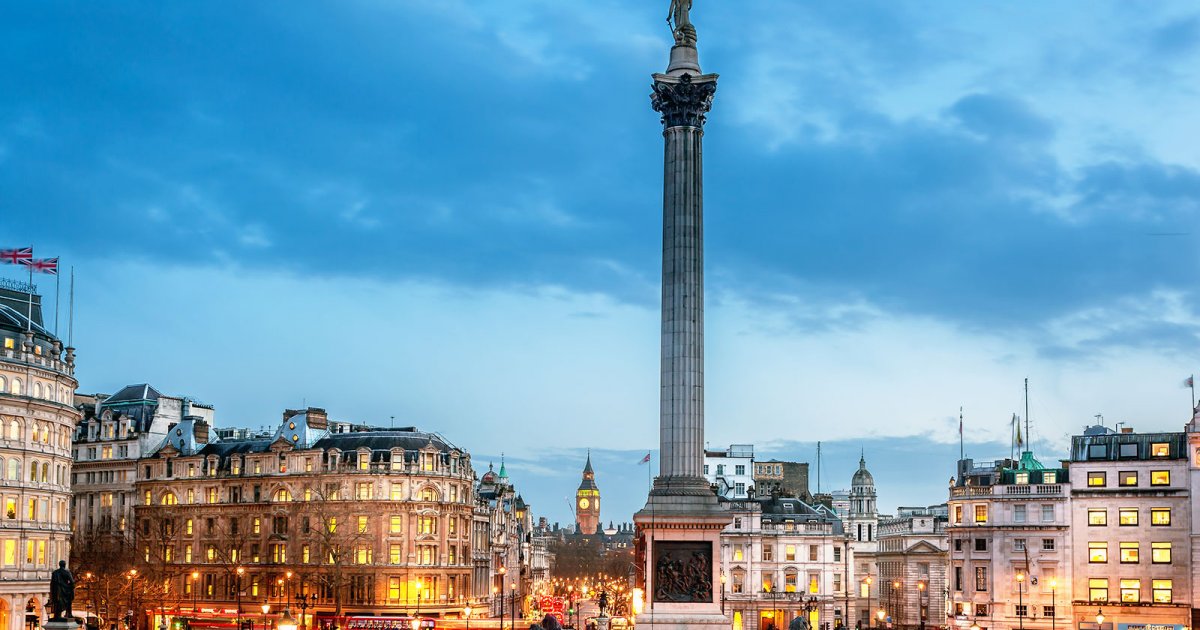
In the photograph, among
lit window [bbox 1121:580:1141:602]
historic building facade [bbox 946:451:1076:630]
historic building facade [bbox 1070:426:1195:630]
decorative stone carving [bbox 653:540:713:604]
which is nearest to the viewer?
decorative stone carving [bbox 653:540:713:604]

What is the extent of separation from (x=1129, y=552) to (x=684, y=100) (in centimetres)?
5122

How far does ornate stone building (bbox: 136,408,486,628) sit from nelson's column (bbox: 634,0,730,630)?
194ft

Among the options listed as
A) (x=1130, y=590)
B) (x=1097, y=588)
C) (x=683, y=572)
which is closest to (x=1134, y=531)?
(x=1130, y=590)

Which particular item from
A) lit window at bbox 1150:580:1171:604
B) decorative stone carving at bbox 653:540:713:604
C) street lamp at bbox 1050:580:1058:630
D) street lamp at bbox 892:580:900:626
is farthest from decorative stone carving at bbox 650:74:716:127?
street lamp at bbox 892:580:900:626

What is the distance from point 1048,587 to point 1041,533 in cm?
374

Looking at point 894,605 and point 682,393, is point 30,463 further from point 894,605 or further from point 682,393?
point 894,605

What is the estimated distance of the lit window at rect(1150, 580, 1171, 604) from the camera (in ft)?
300

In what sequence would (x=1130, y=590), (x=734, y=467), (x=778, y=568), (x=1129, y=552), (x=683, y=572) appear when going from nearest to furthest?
1. (x=683, y=572)
2. (x=1130, y=590)
3. (x=1129, y=552)
4. (x=778, y=568)
5. (x=734, y=467)

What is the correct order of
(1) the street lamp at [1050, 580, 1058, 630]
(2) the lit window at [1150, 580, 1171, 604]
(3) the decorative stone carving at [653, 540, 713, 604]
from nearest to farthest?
(3) the decorative stone carving at [653, 540, 713, 604] < (2) the lit window at [1150, 580, 1171, 604] < (1) the street lamp at [1050, 580, 1058, 630]

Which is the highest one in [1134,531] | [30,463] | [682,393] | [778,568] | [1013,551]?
[682,393]

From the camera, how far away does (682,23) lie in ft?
211

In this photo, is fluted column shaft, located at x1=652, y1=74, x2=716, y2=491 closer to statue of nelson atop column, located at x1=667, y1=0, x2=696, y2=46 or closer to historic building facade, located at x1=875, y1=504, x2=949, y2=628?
statue of nelson atop column, located at x1=667, y1=0, x2=696, y2=46

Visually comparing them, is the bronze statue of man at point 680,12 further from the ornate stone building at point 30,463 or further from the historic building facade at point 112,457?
the historic building facade at point 112,457

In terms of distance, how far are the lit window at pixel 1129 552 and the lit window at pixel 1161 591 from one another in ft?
6.05
